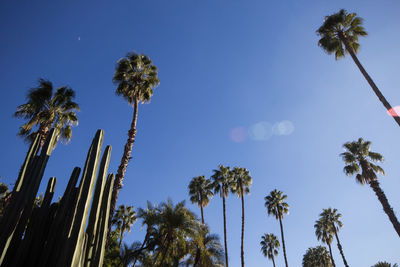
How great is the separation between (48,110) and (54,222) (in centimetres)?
1057

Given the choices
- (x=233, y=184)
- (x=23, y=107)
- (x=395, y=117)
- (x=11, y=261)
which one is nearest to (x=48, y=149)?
(x=11, y=261)

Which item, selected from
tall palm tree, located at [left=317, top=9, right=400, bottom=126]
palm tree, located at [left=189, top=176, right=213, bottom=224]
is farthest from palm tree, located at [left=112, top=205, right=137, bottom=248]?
tall palm tree, located at [left=317, top=9, right=400, bottom=126]

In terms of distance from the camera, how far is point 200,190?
98.0ft

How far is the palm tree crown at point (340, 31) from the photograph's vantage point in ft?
52.3

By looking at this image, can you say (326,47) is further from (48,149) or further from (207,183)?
(207,183)

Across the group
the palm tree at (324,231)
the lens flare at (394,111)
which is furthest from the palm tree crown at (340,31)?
the palm tree at (324,231)

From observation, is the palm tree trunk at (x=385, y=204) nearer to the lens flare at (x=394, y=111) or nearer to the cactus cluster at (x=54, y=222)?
the lens flare at (x=394, y=111)

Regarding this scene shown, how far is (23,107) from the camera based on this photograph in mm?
13891

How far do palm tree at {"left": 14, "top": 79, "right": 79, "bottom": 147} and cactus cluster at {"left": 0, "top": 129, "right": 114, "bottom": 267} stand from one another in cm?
757

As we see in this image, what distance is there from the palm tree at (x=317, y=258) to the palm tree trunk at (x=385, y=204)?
102 ft

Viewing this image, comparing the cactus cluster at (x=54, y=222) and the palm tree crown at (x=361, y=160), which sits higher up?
the palm tree crown at (x=361, y=160)

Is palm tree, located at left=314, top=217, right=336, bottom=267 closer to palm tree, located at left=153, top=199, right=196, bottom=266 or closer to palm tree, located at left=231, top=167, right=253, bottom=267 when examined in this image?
palm tree, located at left=231, top=167, right=253, bottom=267

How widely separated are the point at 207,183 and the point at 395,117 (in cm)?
2244

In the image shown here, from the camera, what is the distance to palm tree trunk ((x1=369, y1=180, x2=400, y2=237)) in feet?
53.4
